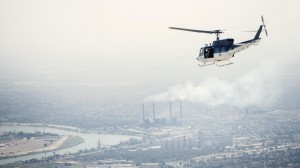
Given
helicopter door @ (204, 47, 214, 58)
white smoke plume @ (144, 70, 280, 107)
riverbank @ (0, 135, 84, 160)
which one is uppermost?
white smoke plume @ (144, 70, 280, 107)

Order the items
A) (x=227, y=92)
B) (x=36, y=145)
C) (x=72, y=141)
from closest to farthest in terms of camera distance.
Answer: (x=36, y=145) → (x=72, y=141) → (x=227, y=92)

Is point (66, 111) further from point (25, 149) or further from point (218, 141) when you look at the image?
point (218, 141)

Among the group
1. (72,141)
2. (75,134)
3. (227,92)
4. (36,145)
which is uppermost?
(227,92)

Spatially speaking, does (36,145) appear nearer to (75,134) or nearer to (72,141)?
(72,141)

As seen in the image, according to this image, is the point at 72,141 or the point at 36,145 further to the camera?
the point at 72,141

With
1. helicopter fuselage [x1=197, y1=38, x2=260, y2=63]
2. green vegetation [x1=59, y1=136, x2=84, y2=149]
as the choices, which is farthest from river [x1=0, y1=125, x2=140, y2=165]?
helicopter fuselage [x1=197, y1=38, x2=260, y2=63]

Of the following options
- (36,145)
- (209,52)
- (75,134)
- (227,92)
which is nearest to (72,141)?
(36,145)

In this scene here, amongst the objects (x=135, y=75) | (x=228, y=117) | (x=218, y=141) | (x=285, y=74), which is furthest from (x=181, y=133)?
(x=135, y=75)

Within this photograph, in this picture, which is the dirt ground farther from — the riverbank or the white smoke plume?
the white smoke plume
